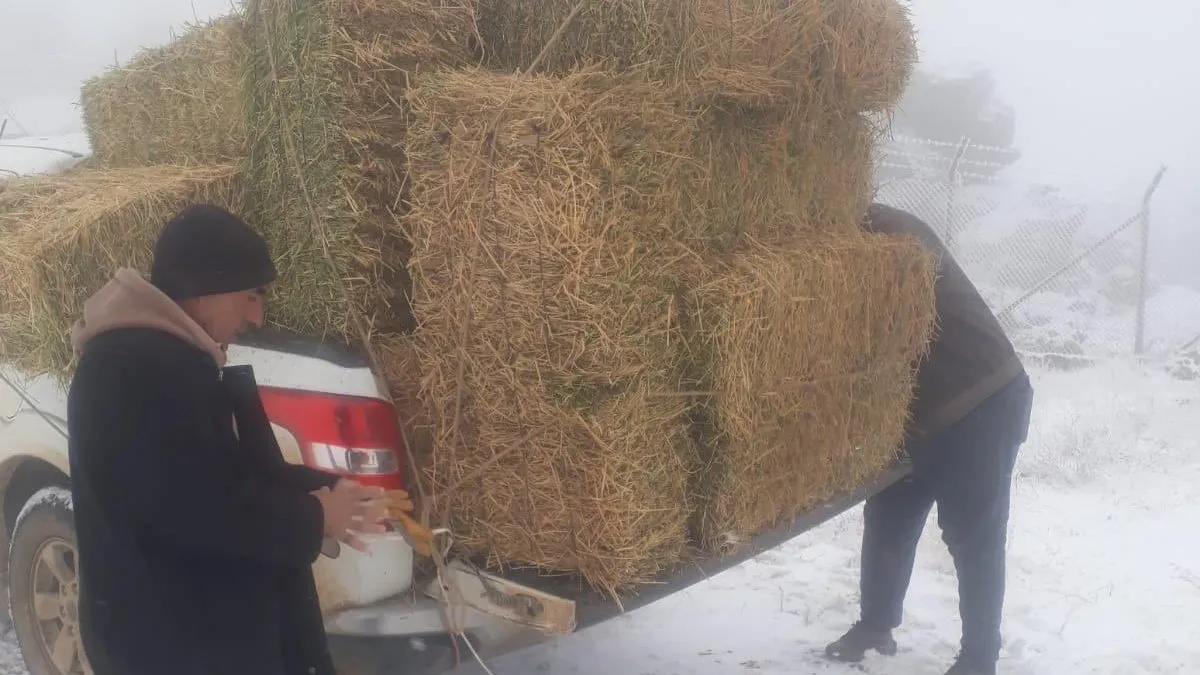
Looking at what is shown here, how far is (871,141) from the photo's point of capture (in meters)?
3.72

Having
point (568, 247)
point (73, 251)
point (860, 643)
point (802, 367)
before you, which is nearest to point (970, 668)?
point (860, 643)

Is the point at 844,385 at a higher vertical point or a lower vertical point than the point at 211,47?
lower

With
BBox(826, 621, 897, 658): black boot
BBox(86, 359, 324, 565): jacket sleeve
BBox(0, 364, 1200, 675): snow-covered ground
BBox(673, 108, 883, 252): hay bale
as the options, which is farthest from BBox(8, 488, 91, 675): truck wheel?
BBox(826, 621, 897, 658): black boot

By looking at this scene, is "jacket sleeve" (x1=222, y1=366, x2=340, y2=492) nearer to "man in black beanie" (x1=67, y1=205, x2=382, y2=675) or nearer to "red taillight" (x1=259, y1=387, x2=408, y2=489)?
"man in black beanie" (x1=67, y1=205, x2=382, y2=675)

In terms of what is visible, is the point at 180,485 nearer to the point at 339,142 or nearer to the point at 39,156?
the point at 339,142

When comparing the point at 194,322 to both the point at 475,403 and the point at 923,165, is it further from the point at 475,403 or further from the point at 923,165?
the point at 923,165

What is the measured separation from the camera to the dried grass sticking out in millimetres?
2312

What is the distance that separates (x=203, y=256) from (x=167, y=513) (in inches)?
19.9

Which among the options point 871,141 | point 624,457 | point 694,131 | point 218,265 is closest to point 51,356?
point 218,265

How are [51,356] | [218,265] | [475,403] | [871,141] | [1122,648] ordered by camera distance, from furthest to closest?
[1122,648], [871,141], [51,356], [475,403], [218,265]

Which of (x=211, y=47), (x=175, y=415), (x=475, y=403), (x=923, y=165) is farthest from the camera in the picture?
(x=923, y=165)

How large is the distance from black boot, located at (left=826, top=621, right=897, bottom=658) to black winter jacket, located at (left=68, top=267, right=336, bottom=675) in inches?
107

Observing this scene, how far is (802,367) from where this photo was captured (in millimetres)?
2875

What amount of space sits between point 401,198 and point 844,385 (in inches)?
61.0
